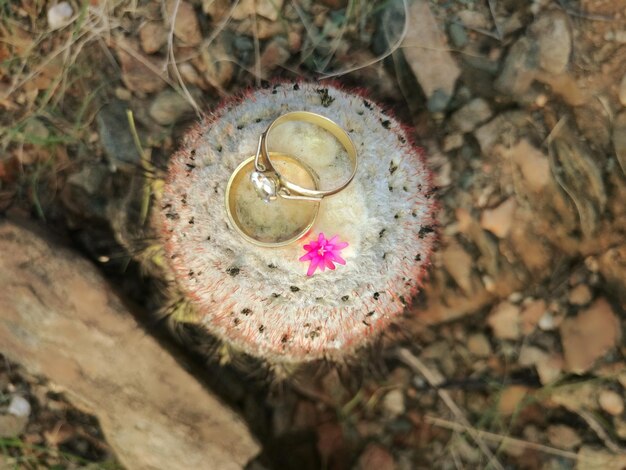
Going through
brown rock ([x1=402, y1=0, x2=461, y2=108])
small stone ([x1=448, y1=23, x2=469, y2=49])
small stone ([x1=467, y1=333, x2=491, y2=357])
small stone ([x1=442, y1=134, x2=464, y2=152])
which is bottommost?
small stone ([x1=467, y1=333, x2=491, y2=357])

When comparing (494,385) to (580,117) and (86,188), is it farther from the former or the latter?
(86,188)

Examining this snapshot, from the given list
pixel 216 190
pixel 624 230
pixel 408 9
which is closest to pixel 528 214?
pixel 624 230

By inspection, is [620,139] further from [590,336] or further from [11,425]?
[11,425]

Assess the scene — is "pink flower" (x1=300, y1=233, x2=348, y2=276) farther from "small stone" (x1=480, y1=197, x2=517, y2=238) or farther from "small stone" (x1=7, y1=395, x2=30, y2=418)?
"small stone" (x1=7, y1=395, x2=30, y2=418)

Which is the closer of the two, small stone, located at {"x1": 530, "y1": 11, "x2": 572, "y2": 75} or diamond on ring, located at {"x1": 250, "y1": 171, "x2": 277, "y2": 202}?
diamond on ring, located at {"x1": 250, "y1": 171, "x2": 277, "y2": 202}

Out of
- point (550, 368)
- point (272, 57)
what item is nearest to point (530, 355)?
point (550, 368)

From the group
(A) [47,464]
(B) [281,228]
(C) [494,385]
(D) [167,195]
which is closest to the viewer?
(B) [281,228]

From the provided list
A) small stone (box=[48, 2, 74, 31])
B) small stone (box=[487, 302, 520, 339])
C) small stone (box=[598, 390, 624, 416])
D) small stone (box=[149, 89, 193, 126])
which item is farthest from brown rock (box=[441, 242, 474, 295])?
small stone (box=[48, 2, 74, 31])
